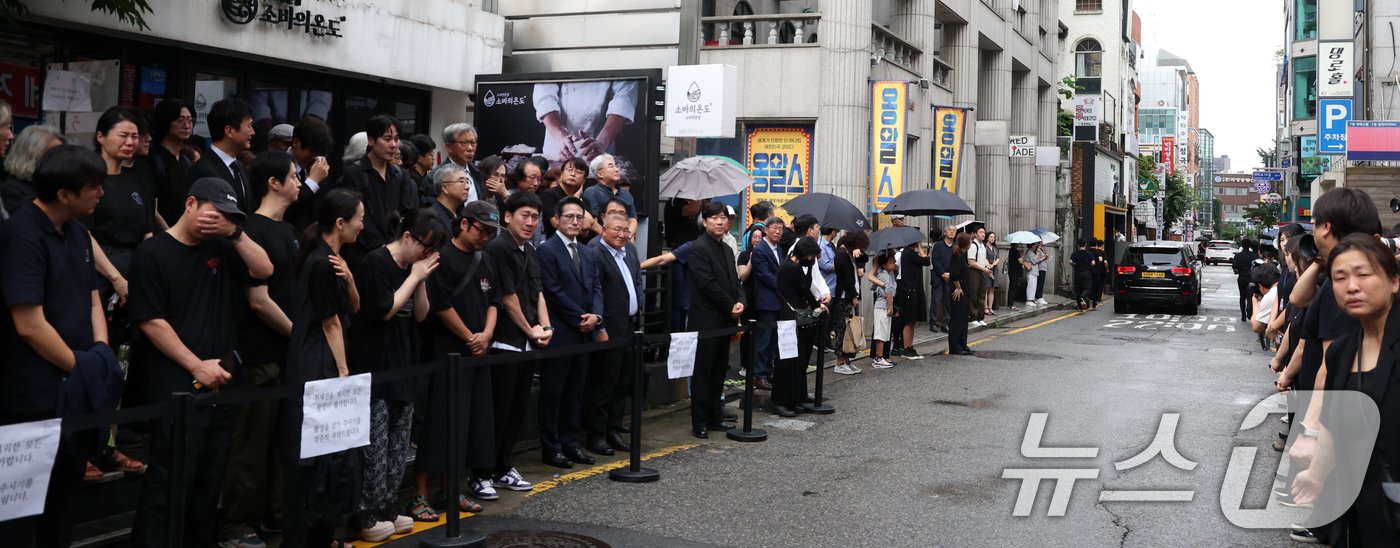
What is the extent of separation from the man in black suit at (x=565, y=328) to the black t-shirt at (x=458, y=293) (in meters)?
1.03

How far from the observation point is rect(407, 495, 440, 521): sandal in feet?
22.1

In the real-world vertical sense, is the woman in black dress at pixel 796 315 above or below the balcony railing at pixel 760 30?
below

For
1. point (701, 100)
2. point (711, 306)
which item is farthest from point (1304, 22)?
point (711, 306)

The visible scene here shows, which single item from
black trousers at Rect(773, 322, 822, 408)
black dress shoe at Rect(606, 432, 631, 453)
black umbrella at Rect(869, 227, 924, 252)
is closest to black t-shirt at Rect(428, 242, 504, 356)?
black dress shoe at Rect(606, 432, 631, 453)

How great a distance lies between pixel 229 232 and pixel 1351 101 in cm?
3959

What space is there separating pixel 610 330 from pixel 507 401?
1608 millimetres

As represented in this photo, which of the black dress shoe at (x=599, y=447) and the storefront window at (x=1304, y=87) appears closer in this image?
the black dress shoe at (x=599, y=447)

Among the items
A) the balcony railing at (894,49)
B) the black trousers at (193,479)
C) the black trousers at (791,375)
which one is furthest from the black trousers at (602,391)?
the balcony railing at (894,49)

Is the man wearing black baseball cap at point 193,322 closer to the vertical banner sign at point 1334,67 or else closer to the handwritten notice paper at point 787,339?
the handwritten notice paper at point 787,339

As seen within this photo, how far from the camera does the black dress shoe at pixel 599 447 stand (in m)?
8.84

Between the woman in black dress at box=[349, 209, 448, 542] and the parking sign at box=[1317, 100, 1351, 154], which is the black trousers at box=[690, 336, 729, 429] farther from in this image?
the parking sign at box=[1317, 100, 1351, 154]

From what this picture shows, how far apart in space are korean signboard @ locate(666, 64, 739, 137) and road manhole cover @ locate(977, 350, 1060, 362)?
5776 mm

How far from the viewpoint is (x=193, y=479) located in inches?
208

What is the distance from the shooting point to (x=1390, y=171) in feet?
120
